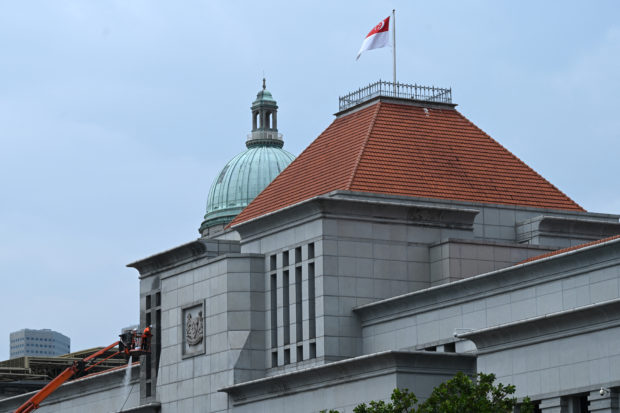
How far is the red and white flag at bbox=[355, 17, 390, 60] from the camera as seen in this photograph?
8300cm

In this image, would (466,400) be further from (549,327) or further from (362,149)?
(362,149)

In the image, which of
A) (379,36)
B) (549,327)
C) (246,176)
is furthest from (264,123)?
(549,327)

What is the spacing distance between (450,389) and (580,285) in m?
12.7

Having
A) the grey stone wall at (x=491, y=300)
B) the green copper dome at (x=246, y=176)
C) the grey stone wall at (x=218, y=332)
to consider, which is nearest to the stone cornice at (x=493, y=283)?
the grey stone wall at (x=491, y=300)

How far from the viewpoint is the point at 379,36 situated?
83188mm

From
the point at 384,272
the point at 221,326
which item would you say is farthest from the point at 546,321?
the point at 221,326

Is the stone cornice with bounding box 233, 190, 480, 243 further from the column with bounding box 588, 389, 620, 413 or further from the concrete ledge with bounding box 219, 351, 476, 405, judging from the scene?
the column with bounding box 588, 389, 620, 413

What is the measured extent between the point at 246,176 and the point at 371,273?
6372cm

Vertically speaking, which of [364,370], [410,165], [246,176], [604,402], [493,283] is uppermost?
[246,176]

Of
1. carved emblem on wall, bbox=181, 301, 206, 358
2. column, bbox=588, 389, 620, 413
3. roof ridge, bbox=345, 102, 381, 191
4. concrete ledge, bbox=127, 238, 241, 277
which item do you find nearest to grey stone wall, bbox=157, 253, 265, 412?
carved emblem on wall, bbox=181, 301, 206, 358

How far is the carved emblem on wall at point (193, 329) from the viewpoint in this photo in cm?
7769

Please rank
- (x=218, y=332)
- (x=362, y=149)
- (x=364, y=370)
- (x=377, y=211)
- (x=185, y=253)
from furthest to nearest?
(x=185, y=253), (x=362, y=149), (x=218, y=332), (x=377, y=211), (x=364, y=370)

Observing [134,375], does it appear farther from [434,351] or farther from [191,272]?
[434,351]

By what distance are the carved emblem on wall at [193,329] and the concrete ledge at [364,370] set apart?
6.91 metres
